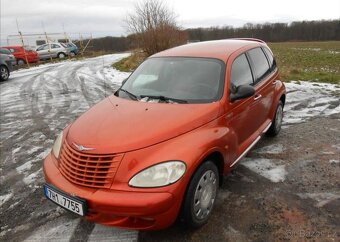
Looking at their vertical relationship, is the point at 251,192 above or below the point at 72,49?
below

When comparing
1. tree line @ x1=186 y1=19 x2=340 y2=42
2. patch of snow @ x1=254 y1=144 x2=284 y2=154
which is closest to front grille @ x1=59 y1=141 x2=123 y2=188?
patch of snow @ x1=254 y1=144 x2=284 y2=154

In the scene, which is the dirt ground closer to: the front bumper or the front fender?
the front bumper

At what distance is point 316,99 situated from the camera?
855 cm

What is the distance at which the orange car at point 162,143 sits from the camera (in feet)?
9.60

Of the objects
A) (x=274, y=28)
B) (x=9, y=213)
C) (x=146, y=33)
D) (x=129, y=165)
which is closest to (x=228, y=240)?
(x=129, y=165)

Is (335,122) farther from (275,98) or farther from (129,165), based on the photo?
(129,165)

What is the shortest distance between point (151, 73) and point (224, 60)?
0.99m

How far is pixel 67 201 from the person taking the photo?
312 centimetres

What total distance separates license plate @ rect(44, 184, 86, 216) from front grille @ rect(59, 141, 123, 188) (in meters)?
0.15

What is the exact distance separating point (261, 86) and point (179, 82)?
139cm

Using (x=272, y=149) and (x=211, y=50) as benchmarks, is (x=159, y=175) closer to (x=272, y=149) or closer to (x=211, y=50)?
(x=211, y=50)

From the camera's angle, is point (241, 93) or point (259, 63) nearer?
point (241, 93)

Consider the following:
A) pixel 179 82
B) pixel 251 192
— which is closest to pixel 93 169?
pixel 179 82

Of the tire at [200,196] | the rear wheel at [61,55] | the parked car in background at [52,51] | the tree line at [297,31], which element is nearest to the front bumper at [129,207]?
the tire at [200,196]
